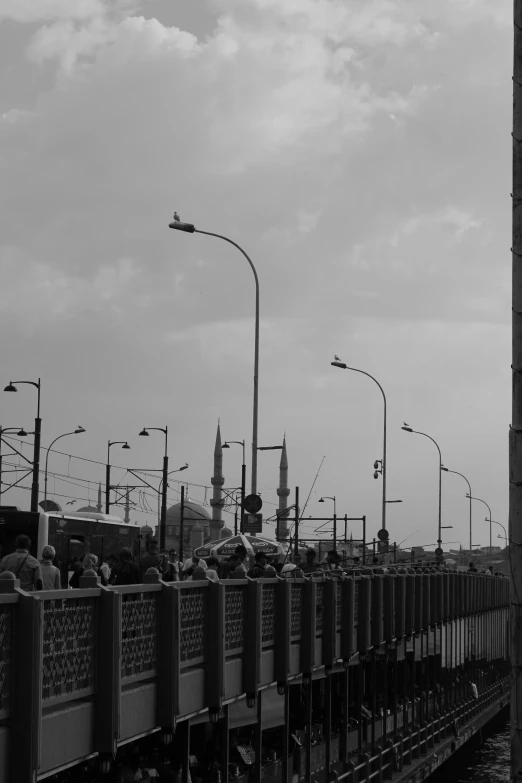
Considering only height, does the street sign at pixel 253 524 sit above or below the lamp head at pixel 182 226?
below

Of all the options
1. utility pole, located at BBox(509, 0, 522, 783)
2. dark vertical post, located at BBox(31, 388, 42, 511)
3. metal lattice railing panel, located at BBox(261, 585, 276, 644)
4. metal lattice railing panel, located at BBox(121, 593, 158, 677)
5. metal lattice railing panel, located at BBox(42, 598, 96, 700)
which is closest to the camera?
metal lattice railing panel, located at BBox(42, 598, 96, 700)

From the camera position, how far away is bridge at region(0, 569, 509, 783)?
738 cm

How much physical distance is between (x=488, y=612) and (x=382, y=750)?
899 inches

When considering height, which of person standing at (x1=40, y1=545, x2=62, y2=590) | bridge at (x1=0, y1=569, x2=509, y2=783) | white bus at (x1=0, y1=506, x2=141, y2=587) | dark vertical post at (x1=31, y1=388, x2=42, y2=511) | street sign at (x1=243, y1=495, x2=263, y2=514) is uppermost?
dark vertical post at (x1=31, y1=388, x2=42, y2=511)

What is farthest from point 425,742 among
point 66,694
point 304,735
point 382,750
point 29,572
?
point 66,694

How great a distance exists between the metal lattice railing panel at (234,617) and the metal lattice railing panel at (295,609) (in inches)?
110

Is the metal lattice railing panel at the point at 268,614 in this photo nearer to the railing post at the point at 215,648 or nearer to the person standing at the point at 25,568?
the railing post at the point at 215,648

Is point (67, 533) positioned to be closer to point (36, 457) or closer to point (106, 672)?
point (36, 457)

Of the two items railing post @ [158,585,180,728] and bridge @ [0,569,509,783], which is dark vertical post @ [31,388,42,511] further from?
railing post @ [158,585,180,728]

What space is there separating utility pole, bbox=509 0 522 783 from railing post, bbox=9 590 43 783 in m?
3.30

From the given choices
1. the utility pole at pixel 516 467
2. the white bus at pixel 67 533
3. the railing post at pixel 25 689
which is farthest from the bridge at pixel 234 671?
the white bus at pixel 67 533

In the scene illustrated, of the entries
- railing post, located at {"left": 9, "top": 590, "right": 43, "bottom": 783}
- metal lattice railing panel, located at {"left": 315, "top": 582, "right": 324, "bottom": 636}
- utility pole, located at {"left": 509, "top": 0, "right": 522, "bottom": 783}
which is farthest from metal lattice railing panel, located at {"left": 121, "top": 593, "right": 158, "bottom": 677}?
metal lattice railing panel, located at {"left": 315, "top": 582, "right": 324, "bottom": 636}

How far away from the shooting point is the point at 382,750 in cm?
2461

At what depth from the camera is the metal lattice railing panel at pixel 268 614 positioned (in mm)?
14271
